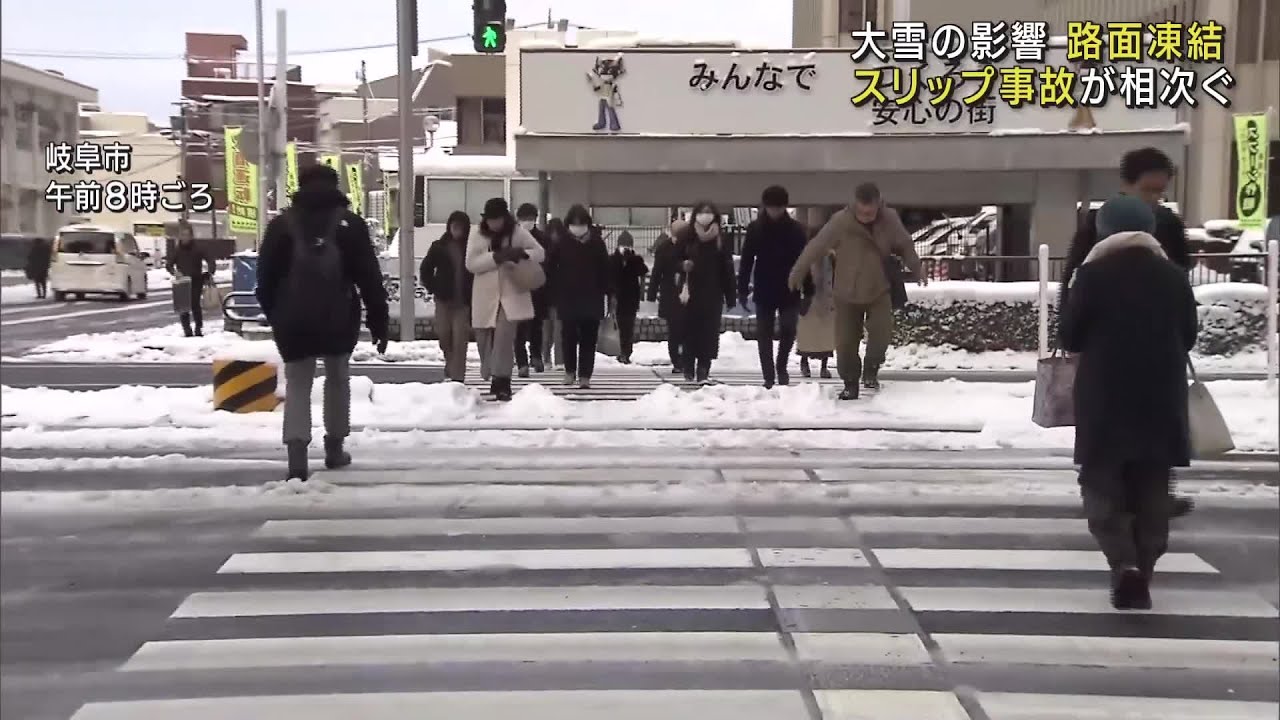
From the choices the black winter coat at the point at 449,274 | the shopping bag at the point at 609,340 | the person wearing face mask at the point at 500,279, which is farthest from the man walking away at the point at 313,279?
the shopping bag at the point at 609,340

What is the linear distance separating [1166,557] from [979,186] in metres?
15.4

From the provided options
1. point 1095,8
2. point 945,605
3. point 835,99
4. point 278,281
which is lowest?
point 945,605

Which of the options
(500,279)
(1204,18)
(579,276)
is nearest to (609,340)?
(579,276)

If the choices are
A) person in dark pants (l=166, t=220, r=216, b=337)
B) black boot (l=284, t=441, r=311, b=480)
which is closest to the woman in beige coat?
black boot (l=284, t=441, r=311, b=480)

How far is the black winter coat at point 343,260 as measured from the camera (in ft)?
21.0

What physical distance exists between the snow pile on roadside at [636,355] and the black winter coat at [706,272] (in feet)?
8.31

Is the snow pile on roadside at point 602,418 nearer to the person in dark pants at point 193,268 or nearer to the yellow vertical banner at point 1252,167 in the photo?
the person in dark pants at point 193,268

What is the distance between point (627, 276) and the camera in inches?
523

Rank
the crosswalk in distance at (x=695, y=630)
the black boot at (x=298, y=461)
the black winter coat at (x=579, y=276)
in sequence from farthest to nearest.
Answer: the black winter coat at (x=579, y=276) < the black boot at (x=298, y=461) < the crosswalk in distance at (x=695, y=630)

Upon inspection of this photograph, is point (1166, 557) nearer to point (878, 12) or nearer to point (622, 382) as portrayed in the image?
point (622, 382)

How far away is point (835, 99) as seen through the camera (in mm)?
19578

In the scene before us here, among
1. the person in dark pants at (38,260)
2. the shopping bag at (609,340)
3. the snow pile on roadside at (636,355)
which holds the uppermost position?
the person in dark pants at (38,260)

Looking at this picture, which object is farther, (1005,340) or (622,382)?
(1005,340)

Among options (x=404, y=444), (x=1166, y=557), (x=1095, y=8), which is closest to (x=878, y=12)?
(x=1095, y=8)
